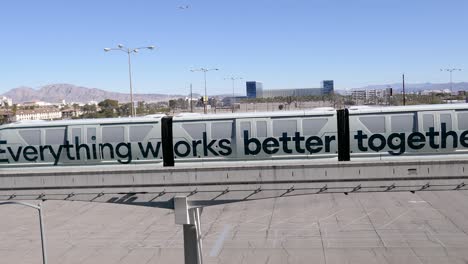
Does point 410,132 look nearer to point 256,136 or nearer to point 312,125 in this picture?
point 312,125

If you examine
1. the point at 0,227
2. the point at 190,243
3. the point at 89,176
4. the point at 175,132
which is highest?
the point at 175,132

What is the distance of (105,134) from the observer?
21406 millimetres

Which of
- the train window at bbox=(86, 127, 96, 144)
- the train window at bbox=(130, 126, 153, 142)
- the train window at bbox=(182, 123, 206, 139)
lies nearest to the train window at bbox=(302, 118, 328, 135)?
the train window at bbox=(182, 123, 206, 139)

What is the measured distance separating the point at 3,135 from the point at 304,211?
55.4 feet

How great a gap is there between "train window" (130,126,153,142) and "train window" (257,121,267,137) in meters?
4.75

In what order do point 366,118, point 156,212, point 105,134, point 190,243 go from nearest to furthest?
1. point 190,243
2. point 366,118
3. point 105,134
4. point 156,212

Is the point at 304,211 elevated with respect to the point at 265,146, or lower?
lower

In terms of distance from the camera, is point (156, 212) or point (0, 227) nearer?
point (0, 227)

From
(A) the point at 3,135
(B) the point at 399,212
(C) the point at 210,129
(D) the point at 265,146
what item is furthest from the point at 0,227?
(B) the point at 399,212

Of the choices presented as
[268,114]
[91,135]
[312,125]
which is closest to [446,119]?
[312,125]

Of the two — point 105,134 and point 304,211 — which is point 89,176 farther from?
point 304,211

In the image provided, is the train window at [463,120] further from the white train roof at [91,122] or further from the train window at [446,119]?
the white train roof at [91,122]

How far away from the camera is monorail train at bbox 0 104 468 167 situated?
19.8 m

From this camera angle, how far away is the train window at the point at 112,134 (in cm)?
2123
